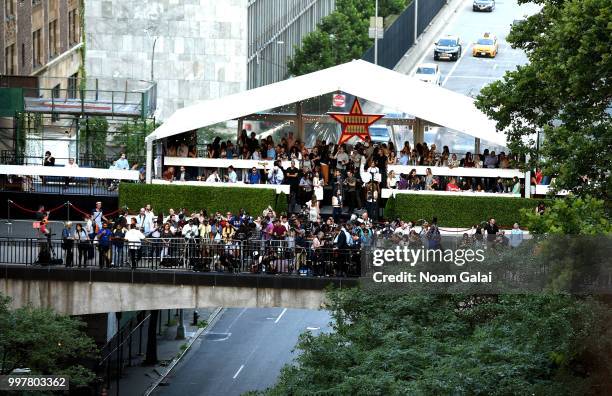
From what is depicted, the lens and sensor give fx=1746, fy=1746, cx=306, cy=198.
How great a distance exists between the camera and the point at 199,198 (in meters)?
59.9

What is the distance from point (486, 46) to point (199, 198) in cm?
7066

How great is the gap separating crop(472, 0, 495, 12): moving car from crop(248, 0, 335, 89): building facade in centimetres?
1819

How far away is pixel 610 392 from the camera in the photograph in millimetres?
36250

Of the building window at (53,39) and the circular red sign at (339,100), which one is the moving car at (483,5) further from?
Answer: the circular red sign at (339,100)

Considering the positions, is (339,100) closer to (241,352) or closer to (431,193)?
(431,193)

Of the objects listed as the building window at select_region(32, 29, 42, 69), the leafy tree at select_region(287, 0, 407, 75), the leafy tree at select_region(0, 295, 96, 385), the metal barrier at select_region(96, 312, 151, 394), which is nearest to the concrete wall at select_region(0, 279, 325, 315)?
the leafy tree at select_region(0, 295, 96, 385)

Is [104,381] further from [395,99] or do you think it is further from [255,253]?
[395,99]

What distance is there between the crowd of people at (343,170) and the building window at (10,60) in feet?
92.4

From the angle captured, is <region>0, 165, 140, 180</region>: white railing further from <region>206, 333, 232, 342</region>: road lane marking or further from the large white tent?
<region>206, 333, 232, 342</region>: road lane marking

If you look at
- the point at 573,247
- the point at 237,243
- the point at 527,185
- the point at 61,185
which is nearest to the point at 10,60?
the point at 61,185

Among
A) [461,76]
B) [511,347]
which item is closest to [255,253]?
[511,347]

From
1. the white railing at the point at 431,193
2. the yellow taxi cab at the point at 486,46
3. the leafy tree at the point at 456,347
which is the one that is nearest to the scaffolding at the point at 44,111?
the white railing at the point at 431,193

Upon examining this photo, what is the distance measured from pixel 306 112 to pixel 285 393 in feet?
81.6

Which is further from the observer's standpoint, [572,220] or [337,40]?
[337,40]
